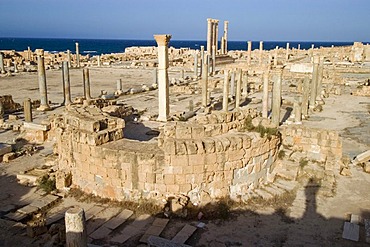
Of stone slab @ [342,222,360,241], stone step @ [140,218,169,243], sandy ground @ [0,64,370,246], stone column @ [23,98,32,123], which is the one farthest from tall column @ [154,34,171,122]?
stone slab @ [342,222,360,241]

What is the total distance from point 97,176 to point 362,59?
53.4 metres

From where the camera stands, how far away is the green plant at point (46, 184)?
9523 millimetres

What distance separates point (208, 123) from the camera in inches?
398

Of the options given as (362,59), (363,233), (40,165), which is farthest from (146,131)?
(362,59)

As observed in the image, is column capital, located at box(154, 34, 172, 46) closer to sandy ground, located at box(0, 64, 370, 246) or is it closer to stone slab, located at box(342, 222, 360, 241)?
sandy ground, located at box(0, 64, 370, 246)

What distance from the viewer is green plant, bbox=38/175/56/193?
9.52 metres

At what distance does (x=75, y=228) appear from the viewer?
5.74m

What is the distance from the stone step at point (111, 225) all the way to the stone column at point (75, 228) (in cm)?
160

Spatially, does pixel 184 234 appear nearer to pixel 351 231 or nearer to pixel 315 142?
pixel 351 231

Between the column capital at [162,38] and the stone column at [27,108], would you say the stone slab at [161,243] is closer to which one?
the column capital at [162,38]

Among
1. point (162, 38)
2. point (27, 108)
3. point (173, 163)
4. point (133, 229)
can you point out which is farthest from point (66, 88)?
point (133, 229)

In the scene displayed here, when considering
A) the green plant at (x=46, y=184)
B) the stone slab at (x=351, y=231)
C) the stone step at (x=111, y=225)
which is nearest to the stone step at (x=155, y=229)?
the stone step at (x=111, y=225)

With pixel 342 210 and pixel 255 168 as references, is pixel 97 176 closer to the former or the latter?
pixel 255 168

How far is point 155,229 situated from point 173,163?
164 centimetres
